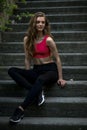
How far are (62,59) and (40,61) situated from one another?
0.76 m

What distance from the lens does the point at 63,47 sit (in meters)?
5.72

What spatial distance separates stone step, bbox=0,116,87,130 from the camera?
416 cm

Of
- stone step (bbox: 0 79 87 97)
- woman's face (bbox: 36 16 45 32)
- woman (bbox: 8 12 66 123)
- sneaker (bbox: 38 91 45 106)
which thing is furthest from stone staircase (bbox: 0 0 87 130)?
woman's face (bbox: 36 16 45 32)

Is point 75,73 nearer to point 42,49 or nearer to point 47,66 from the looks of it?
point 47,66

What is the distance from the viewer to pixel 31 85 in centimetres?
443

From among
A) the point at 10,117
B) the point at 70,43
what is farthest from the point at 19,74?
the point at 70,43

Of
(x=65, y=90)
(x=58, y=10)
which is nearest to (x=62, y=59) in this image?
(x=65, y=90)

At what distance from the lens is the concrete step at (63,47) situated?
5.68 m

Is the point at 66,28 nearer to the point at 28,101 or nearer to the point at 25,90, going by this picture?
the point at 25,90

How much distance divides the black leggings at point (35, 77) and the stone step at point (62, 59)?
721mm

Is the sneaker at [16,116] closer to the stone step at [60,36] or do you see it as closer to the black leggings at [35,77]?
the black leggings at [35,77]

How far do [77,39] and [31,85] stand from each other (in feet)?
6.35

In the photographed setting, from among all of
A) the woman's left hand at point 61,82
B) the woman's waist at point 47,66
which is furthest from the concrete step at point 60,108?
the woman's waist at point 47,66

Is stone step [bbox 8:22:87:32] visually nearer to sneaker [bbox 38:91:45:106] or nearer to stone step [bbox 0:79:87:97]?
stone step [bbox 0:79:87:97]
